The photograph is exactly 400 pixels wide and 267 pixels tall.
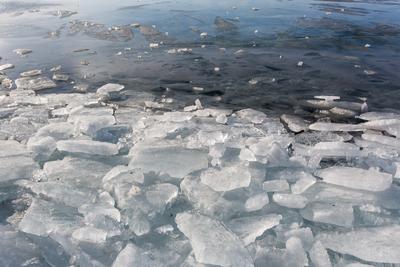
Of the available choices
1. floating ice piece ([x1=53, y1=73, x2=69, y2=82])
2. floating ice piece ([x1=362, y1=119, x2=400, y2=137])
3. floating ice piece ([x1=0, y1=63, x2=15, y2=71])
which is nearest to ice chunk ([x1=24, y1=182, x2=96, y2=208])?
floating ice piece ([x1=362, y1=119, x2=400, y2=137])

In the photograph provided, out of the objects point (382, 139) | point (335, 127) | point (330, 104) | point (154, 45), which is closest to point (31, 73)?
point (154, 45)

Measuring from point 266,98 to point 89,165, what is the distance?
2433mm

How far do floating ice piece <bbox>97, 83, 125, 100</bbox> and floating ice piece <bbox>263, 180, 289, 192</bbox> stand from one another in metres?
2.62

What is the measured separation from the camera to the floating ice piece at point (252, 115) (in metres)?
3.61

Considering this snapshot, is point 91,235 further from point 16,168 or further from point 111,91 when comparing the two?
point 111,91

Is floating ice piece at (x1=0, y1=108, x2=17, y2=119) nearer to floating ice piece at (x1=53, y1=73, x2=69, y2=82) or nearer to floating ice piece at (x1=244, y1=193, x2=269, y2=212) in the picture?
floating ice piece at (x1=53, y1=73, x2=69, y2=82)

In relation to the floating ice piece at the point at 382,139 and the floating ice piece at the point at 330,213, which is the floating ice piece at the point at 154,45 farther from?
the floating ice piece at the point at 330,213

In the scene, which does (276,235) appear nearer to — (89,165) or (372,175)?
(372,175)

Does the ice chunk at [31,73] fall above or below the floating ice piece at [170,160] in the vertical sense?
above

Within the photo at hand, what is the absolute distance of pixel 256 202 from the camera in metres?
2.09

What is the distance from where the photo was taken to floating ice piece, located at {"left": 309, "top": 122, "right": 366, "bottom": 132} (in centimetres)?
343

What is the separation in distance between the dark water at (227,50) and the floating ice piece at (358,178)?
5.48ft

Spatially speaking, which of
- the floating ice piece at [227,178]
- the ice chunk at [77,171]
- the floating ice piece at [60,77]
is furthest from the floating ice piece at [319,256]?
the floating ice piece at [60,77]

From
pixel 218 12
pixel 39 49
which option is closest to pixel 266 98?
pixel 39 49
